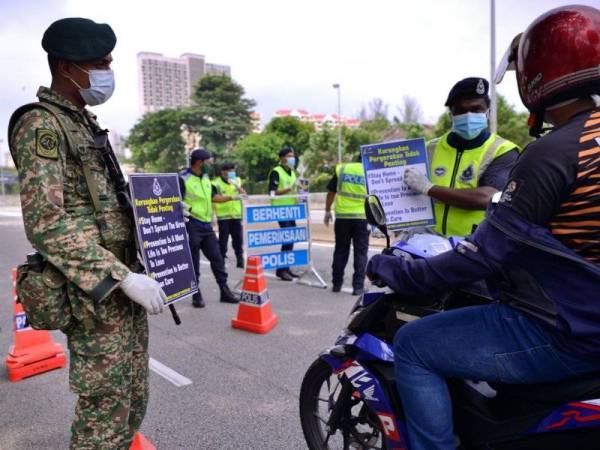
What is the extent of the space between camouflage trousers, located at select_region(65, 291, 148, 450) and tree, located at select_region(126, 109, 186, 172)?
5241 centimetres

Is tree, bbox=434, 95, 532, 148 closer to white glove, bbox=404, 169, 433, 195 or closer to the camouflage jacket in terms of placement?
white glove, bbox=404, 169, 433, 195

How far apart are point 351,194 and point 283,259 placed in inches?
61.6

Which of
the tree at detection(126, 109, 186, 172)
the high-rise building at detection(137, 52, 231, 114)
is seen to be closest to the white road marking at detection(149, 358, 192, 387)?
the tree at detection(126, 109, 186, 172)

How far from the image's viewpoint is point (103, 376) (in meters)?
1.93

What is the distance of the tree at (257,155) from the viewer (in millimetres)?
43219

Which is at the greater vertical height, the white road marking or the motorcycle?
the motorcycle


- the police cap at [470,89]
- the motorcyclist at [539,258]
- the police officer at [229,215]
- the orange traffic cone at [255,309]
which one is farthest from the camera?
the police officer at [229,215]

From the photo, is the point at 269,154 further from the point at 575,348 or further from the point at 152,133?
the point at 575,348

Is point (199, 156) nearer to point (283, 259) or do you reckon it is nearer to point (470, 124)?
point (283, 259)

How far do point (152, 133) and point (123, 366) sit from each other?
197 feet

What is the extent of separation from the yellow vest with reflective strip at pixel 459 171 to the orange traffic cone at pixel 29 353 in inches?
131

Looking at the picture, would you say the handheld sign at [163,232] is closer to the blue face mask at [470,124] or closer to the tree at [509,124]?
the blue face mask at [470,124]

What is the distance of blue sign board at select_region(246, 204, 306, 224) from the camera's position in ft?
23.2

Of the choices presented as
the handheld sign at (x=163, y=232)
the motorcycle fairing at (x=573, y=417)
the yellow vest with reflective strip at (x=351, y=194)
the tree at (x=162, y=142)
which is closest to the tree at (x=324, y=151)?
the tree at (x=162, y=142)
